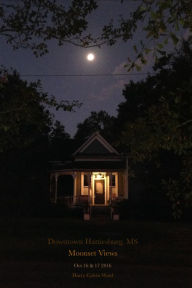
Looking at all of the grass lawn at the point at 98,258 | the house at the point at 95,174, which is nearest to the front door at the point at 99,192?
the house at the point at 95,174

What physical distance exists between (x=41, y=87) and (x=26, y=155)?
15.6 meters

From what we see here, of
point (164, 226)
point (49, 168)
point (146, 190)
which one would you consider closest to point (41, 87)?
point (164, 226)

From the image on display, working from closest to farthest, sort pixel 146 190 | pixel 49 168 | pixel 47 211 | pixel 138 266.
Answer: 1. pixel 138 266
2. pixel 146 190
3. pixel 47 211
4. pixel 49 168

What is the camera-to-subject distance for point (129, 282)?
7945mm

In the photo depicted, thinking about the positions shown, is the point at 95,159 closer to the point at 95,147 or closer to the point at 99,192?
the point at 95,147

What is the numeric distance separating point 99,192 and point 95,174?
153 cm

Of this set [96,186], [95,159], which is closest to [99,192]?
[96,186]

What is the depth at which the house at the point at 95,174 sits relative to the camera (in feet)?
86.3

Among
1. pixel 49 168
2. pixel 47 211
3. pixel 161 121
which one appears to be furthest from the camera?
pixel 49 168

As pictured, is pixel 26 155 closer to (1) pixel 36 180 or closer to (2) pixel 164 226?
(1) pixel 36 180

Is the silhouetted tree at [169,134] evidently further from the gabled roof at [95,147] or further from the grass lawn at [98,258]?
the gabled roof at [95,147]

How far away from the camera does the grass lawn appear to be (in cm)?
811

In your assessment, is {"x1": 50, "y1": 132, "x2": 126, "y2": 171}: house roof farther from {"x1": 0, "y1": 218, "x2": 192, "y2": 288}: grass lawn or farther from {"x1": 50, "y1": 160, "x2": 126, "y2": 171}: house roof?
{"x1": 0, "y1": 218, "x2": 192, "y2": 288}: grass lawn

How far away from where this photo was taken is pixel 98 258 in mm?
10875
